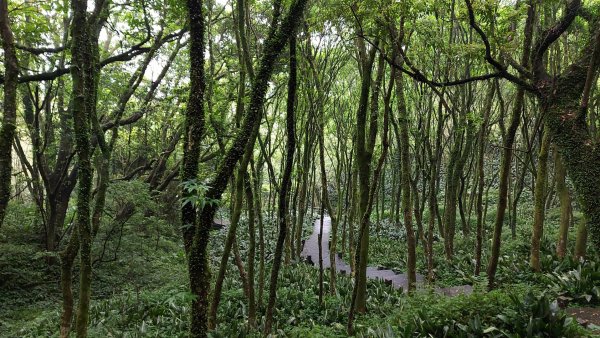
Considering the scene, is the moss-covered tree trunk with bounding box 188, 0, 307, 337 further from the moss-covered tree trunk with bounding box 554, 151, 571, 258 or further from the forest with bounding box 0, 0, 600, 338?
the moss-covered tree trunk with bounding box 554, 151, 571, 258

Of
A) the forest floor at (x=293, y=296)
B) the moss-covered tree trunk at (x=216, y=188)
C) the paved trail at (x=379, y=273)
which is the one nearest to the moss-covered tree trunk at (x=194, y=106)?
the moss-covered tree trunk at (x=216, y=188)

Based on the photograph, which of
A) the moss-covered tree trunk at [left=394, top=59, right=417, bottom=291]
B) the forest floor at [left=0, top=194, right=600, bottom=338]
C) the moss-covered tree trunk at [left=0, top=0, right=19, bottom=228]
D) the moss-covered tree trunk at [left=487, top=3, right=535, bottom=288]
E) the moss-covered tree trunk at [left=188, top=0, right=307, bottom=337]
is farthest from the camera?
the moss-covered tree trunk at [left=394, top=59, right=417, bottom=291]

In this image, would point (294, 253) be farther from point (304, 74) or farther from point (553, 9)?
point (553, 9)

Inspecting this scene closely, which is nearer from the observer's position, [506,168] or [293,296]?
[506,168]

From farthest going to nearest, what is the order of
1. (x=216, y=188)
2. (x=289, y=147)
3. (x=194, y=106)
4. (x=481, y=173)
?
(x=481, y=173)
(x=289, y=147)
(x=194, y=106)
(x=216, y=188)

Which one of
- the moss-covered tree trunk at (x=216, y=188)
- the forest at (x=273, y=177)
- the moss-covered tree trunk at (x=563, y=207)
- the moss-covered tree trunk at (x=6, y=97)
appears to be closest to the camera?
the moss-covered tree trunk at (x=216, y=188)

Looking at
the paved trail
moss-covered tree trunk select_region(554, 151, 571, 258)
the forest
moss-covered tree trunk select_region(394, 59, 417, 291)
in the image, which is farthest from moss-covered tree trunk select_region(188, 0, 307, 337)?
moss-covered tree trunk select_region(554, 151, 571, 258)

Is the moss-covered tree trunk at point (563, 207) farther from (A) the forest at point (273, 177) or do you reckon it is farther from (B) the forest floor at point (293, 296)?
(B) the forest floor at point (293, 296)

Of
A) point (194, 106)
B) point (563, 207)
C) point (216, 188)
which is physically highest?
point (194, 106)

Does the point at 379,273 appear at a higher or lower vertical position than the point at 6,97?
lower

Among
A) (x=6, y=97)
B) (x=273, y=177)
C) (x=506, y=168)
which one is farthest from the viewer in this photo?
(x=273, y=177)

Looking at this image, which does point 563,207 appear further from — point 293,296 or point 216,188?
point 216,188

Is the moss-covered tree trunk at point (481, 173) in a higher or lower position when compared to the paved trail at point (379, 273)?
higher

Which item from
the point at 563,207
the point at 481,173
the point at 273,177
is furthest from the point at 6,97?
the point at 563,207
